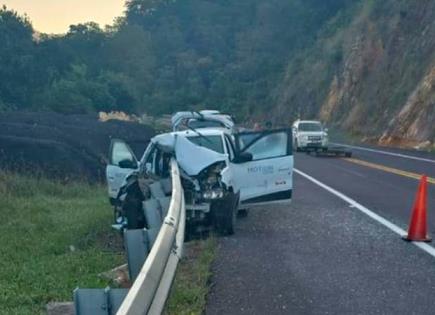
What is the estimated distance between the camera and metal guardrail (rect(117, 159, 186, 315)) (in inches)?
195

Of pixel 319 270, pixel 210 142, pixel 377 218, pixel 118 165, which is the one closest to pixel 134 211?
pixel 118 165

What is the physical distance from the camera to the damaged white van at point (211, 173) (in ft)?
41.9

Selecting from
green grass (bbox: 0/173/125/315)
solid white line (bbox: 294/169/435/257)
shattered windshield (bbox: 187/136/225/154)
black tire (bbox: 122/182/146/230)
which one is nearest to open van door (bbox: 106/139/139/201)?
green grass (bbox: 0/173/125/315)

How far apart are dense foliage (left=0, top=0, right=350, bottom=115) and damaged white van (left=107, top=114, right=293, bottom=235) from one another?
54183 millimetres

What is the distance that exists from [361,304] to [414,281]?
1257mm

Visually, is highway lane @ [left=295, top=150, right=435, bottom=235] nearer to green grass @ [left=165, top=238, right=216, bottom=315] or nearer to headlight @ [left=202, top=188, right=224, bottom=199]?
headlight @ [left=202, top=188, right=224, bottom=199]

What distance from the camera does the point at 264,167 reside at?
567 inches

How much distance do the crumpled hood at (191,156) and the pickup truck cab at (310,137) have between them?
25.3 m

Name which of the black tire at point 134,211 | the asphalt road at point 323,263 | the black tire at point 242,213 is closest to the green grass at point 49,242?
the black tire at point 134,211

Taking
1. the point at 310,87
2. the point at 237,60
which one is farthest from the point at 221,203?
the point at 237,60

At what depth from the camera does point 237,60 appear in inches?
4417

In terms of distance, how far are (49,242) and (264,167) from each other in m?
3.64

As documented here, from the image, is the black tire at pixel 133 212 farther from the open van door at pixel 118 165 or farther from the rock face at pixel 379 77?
the rock face at pixel 379 77

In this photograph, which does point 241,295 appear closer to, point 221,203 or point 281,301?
point 281,301
